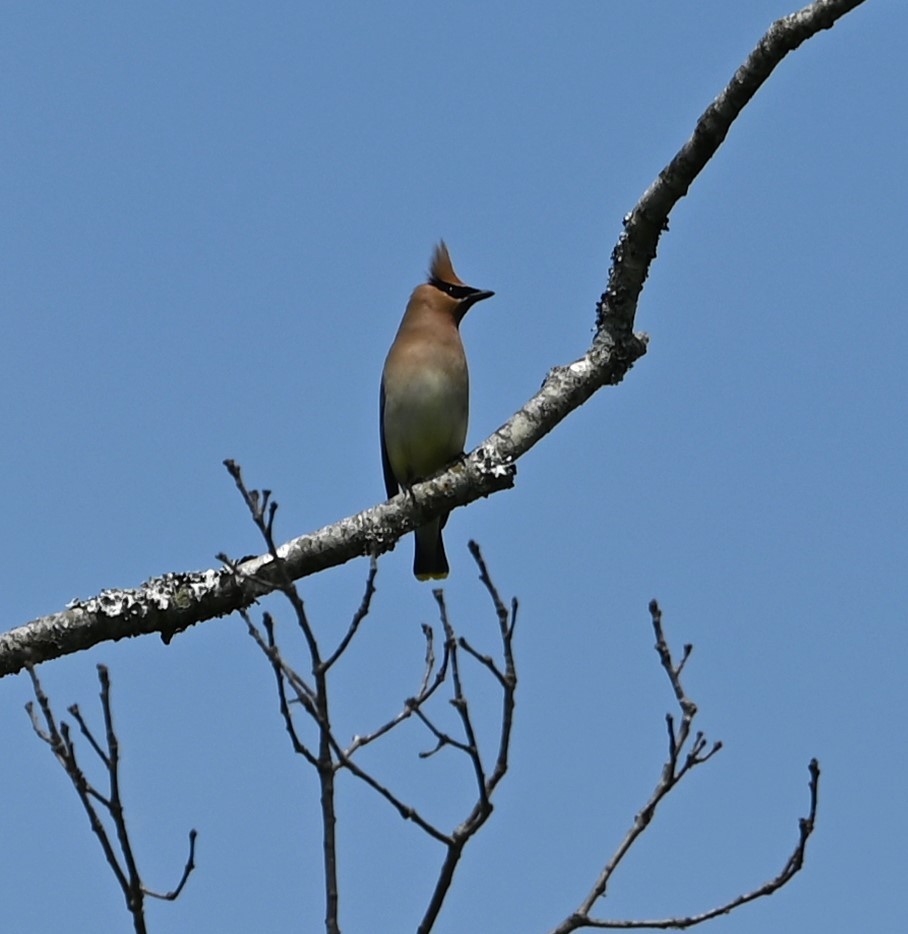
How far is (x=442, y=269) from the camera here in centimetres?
830

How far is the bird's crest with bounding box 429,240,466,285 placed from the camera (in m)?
8.28

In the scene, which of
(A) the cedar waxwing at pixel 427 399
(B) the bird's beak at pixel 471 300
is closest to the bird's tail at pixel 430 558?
(A) the cedar waxwing at pixel 427 399

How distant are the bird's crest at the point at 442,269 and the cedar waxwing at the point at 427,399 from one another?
11cm

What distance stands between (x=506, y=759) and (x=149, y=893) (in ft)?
2.28

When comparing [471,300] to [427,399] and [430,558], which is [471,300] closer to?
[427,399]

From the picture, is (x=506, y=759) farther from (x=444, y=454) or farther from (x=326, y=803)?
(x=444, y=454)

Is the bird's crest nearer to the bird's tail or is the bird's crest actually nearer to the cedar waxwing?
the cedar waxwing

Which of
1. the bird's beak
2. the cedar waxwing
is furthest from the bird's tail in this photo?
the bird's beak

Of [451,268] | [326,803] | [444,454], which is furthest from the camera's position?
[451,268]

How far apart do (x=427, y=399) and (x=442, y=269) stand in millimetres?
975

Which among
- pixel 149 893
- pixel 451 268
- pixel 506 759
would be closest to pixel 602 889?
pixel 506 759

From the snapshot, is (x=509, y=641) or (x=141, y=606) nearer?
(x=509, y=641)

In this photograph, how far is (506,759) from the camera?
3.11 metres

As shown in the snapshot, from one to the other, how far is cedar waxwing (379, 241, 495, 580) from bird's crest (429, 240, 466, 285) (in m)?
0.11
